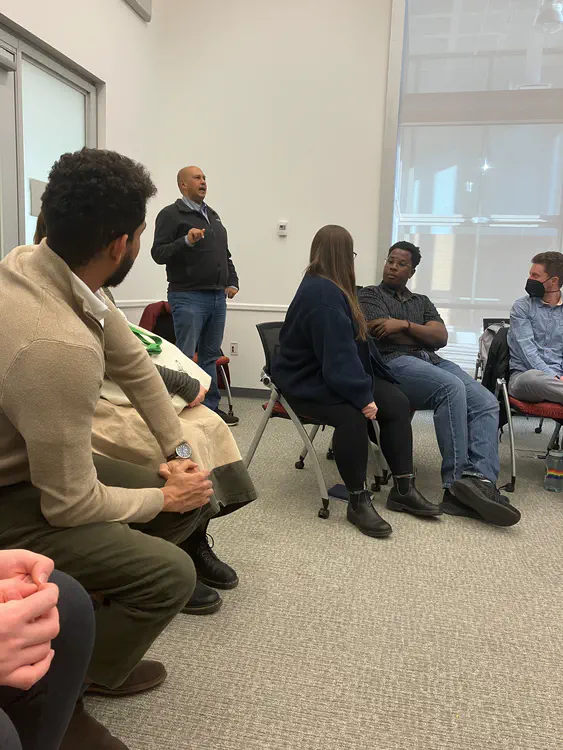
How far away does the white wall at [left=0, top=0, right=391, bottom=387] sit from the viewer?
4391 mm

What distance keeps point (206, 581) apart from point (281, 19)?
14.5 feet

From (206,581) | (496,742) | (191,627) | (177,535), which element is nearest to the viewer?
(496,742)

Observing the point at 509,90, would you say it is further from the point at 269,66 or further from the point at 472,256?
the point at 269,66

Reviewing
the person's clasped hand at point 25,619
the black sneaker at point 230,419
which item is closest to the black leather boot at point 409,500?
the black sneaker at point 230,419

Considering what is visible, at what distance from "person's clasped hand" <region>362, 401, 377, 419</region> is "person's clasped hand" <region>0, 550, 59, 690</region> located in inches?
67.2

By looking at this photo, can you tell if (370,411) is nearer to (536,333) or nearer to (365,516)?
→ (365,516)

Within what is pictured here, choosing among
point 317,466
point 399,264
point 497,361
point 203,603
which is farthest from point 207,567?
point 497,361

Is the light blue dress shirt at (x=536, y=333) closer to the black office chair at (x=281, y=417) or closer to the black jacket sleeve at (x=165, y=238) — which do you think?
the black office chair at (x=281, y=417)

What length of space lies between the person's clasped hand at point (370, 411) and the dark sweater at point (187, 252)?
1.88 metres

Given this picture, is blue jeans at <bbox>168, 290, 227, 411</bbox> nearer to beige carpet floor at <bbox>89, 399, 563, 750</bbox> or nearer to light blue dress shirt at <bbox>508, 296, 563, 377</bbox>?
beige carpet floor at <bbox>89, 399, 563, 750</bbox>

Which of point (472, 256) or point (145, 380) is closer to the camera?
point (145, 380)

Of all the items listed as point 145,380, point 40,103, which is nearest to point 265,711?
point 145,380

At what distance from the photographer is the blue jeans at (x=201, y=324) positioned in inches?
152

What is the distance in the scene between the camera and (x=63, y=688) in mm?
856
